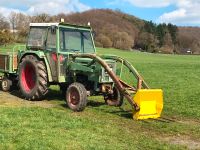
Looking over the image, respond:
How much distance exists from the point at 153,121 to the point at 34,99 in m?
4.20

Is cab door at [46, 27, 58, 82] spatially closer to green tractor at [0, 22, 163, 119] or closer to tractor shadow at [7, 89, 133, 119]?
green tractor at [0, 22, 163, 119]

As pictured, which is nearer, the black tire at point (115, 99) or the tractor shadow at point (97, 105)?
the tractor shadow at point (97, 105)

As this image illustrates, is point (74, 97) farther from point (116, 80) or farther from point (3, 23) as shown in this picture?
point (3, 23)

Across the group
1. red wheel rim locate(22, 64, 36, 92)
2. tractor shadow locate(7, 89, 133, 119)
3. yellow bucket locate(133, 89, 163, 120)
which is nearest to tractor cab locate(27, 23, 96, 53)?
red wheel rim locate(22, 64, 36, 92)

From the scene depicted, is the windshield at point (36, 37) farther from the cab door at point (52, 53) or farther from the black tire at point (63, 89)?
the black tire at point (63, 89)

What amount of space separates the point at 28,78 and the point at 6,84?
170 centimetres

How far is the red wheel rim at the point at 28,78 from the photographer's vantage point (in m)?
13.1

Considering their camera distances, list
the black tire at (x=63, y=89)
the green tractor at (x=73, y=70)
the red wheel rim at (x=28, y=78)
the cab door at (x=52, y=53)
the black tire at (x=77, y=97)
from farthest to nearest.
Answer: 1. the black tire at (x=63, y=89)
2. the red wheel rim at (x=28, y=78)
3. the cab door at (x=52, y=53)
4. the black tire at (x=77, y=97)
5. the green tractor at (x=73, y=70)

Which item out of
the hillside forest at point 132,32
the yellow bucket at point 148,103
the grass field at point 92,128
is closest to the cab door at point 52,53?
the grass field at point 92,128

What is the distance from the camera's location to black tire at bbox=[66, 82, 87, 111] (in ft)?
36.2

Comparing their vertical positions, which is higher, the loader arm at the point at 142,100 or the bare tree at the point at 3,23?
the bare tree at the point at 3,23

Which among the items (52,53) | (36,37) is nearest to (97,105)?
(52,53)

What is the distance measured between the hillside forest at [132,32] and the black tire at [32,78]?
7138cm

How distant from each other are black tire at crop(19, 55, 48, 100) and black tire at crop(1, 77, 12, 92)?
152 cm
